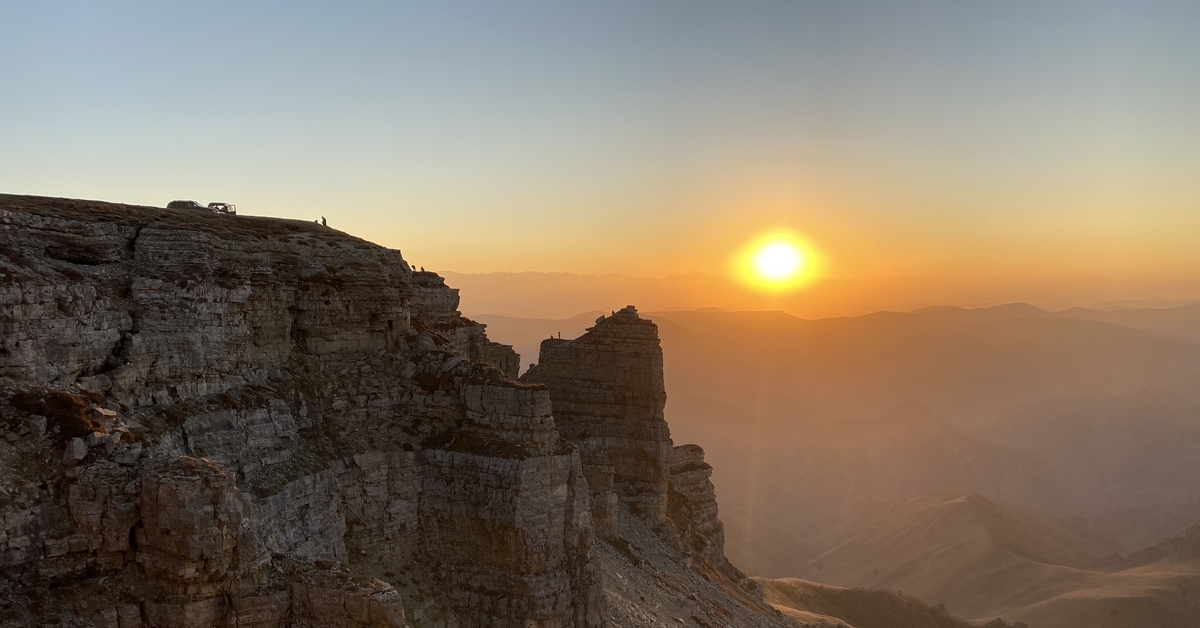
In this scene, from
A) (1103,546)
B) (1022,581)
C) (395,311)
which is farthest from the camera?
(1103,546)

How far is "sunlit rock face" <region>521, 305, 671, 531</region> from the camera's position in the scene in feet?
205

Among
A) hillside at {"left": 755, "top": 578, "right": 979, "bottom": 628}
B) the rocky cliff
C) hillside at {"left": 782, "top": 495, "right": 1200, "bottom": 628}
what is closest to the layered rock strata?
hillside at {"left": 755, "top": 578, "right": 979, "bottom": 628}

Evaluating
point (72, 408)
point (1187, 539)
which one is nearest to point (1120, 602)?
point (1187, 539)

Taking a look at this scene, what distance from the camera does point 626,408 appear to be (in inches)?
2479

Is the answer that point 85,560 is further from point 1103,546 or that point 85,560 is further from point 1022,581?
point 1103,546

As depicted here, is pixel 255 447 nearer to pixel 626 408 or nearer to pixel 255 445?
pixel 255 445

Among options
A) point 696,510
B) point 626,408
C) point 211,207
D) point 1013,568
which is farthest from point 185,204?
point 1013,568

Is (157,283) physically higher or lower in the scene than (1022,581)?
higher

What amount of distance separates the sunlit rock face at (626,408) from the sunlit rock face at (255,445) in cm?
2296

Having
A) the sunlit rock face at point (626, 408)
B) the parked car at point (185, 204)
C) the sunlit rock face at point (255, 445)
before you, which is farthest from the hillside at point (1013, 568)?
the parked car at point (185, 204)

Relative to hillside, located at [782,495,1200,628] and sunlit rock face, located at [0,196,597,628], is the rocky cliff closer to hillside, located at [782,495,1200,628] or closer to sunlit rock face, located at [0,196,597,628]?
sunlit rock face, located at [0,196,597,628]

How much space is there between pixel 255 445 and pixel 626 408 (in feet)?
120

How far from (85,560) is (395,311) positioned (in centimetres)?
1801

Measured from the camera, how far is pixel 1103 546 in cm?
13450
